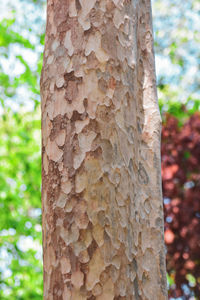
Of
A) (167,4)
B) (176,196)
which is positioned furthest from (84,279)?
(167,4)

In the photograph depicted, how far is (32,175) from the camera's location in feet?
11.8

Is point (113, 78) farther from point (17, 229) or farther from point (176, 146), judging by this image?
point (176, 146)

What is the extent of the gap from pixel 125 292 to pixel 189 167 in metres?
2.74

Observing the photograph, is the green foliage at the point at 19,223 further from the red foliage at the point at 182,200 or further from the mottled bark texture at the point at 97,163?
the mottled bark texture at the point at 97,163

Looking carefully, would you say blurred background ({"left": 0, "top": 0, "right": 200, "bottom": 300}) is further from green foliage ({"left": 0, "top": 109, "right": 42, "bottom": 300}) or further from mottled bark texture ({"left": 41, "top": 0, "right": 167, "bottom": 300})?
mottled bark texture ({"left": 41, "top": 0, "right": 167, "bottom": 300})

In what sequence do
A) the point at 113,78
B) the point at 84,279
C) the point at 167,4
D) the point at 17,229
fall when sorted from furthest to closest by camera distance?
the point at 167,4 < the point at 17,229 < the point at 113,78 < the point at 84,279

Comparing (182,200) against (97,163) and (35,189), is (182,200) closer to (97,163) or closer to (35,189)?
(35,189)

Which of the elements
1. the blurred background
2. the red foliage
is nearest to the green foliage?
the blurred background

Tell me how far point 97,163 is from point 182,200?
2.64 meters

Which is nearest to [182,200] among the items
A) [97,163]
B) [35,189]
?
[35,189]

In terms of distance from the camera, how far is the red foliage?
353 cm

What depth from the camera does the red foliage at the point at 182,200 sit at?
3533 millimetres

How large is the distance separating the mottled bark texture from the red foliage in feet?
7.59

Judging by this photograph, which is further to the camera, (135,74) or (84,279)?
(135,74)
